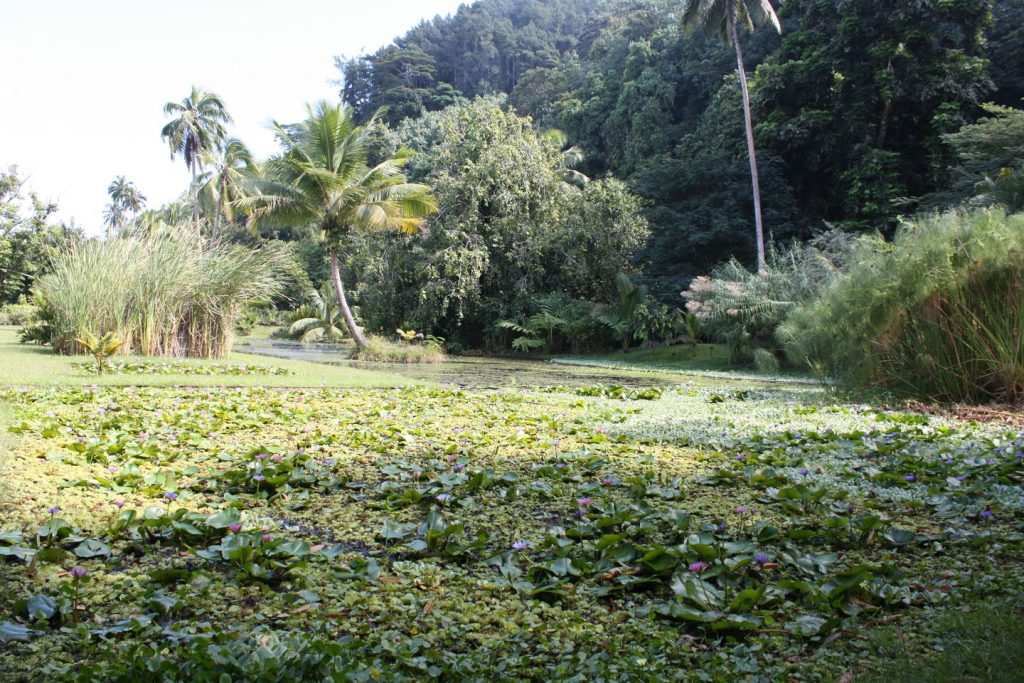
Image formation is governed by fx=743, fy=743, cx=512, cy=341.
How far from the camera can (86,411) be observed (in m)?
6.69

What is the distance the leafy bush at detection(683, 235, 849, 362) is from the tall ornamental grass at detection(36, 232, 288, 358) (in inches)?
392

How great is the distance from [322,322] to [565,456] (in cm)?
3007

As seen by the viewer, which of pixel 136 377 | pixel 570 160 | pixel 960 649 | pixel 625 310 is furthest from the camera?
pixel 570 160

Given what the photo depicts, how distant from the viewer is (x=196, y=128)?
3981 centimetres

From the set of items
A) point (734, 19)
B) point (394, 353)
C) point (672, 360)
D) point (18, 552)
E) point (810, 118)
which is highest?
point (734, 19)

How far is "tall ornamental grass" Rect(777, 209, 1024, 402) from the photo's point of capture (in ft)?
24.6

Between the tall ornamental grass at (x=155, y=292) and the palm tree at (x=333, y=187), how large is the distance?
18.3ft

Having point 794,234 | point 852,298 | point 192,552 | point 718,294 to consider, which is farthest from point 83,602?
point 794,234

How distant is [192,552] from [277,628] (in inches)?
31.5

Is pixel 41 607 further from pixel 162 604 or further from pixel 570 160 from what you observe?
pixel 570 160

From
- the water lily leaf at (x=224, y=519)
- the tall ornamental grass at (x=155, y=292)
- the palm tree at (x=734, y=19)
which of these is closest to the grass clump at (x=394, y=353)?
the tall ornamental grass at (x=155, y=292)

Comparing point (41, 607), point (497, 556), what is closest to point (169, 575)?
point (41, 607)

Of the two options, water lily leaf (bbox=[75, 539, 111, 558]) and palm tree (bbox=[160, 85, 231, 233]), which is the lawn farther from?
palm tree (bbox=[160, 85, 231, 233])

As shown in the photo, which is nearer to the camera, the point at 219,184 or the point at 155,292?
the point at 155,292
